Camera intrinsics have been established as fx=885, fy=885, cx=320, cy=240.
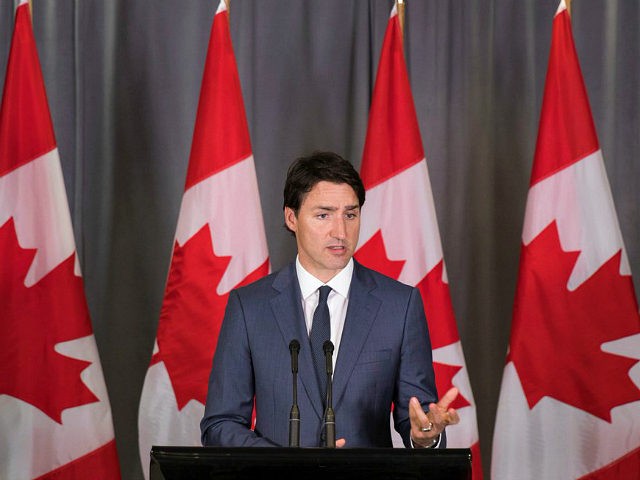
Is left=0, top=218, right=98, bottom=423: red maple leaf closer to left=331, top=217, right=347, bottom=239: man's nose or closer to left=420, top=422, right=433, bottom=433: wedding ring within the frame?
left=331, top=217, right=347, bottom=239: man's nose

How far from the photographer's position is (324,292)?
2.54 meters

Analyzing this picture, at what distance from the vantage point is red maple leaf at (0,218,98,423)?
3.76 metres

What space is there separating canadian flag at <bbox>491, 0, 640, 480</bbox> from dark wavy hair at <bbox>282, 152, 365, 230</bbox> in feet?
5.39

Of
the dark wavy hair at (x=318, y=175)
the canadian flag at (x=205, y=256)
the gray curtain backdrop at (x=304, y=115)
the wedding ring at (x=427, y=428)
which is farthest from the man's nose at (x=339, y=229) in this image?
the gray curtain backdrop at (x=304, y=115)

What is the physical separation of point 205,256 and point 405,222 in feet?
3.04

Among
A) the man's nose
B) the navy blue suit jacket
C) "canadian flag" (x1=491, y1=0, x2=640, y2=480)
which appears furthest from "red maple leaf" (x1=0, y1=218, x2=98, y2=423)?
"canadian flag" (x1=491, y1=0, x2=640, y2=480)

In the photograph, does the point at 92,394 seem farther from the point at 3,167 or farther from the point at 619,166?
the point at 619,166

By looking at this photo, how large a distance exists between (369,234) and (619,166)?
1.55 metres

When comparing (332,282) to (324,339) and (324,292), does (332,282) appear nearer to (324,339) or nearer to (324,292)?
(324,292)

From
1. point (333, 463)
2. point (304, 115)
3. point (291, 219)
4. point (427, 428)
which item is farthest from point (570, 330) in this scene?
point (333, 463)

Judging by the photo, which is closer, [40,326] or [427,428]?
[427,428]

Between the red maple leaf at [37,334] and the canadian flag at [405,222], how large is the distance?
133 cm

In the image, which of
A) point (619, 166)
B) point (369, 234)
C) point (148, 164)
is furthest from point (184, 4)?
point (619, 166)

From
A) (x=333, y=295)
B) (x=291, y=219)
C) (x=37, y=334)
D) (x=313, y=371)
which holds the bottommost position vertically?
(x=313, y=371)
